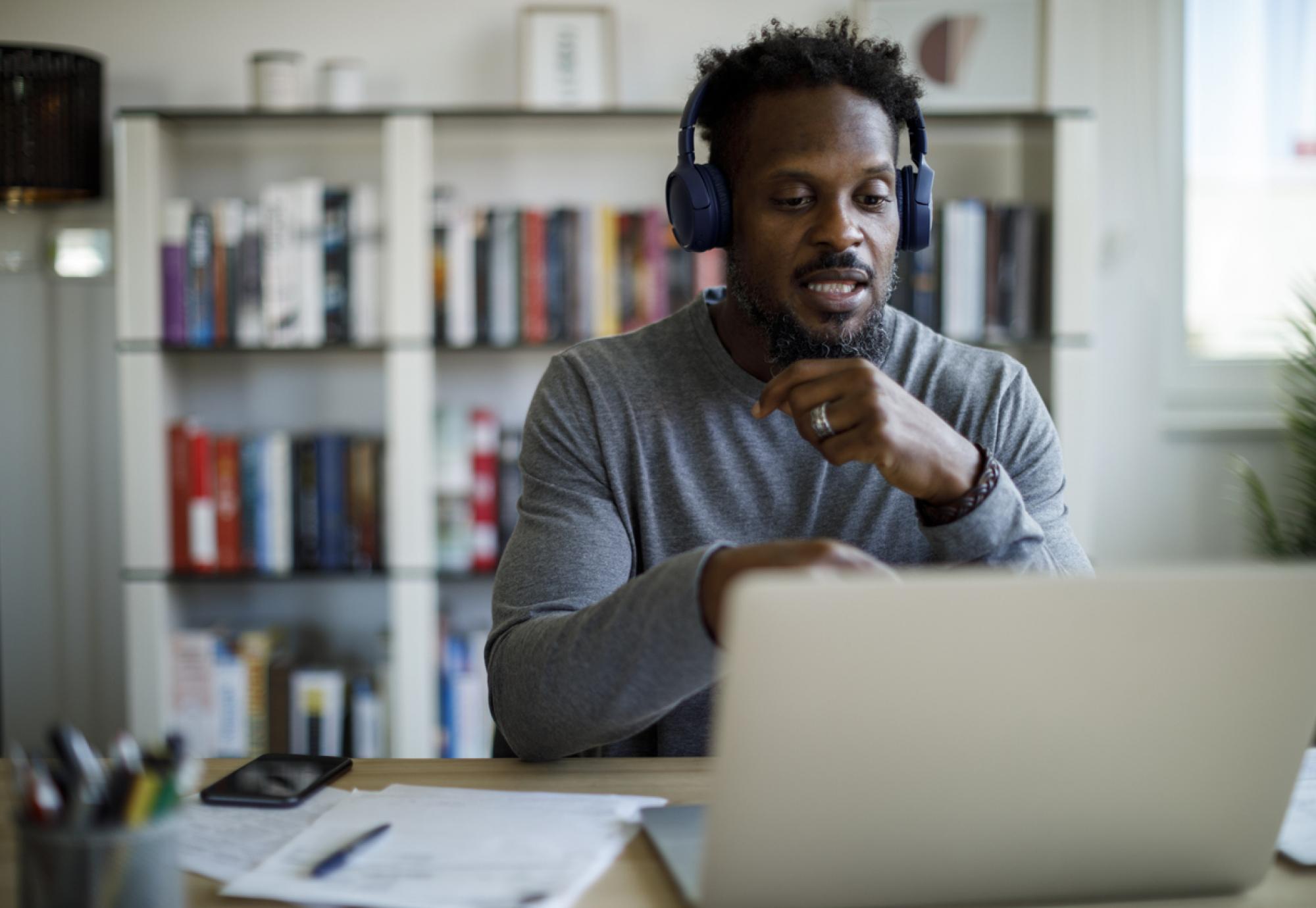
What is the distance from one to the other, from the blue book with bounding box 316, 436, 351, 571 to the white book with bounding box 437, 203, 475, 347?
13.0 inches

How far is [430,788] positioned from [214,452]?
1.72 meters

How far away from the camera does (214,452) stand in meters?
2.42

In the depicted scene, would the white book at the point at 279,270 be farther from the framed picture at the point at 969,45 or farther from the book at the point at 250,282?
the framed picture at the point at 969,45

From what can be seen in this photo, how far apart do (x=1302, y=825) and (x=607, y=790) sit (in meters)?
0.51

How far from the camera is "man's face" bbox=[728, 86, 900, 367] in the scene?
50.0 inches

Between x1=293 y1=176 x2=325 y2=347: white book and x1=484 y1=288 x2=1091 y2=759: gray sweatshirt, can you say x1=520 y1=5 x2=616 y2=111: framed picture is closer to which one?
x1=293 y1=176 x2=325 y2=347: white book

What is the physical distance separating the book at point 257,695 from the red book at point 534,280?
0.87 metres

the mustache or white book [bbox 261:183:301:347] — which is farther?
white book [bbox 261:183:301:347]

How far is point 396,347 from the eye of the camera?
235 centimetres

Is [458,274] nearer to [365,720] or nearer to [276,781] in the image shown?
[365,720]

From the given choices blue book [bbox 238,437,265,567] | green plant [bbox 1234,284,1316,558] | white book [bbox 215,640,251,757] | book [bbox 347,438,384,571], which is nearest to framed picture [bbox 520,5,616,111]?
book [bbox 347,438,384,571]

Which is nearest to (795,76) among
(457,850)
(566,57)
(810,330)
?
(810,330)

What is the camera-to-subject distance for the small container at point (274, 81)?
238 centimetres

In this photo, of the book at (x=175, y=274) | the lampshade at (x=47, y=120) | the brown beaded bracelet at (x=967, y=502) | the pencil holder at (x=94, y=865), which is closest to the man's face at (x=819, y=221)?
the brown beaded bracelet at (x=967, y=502)
